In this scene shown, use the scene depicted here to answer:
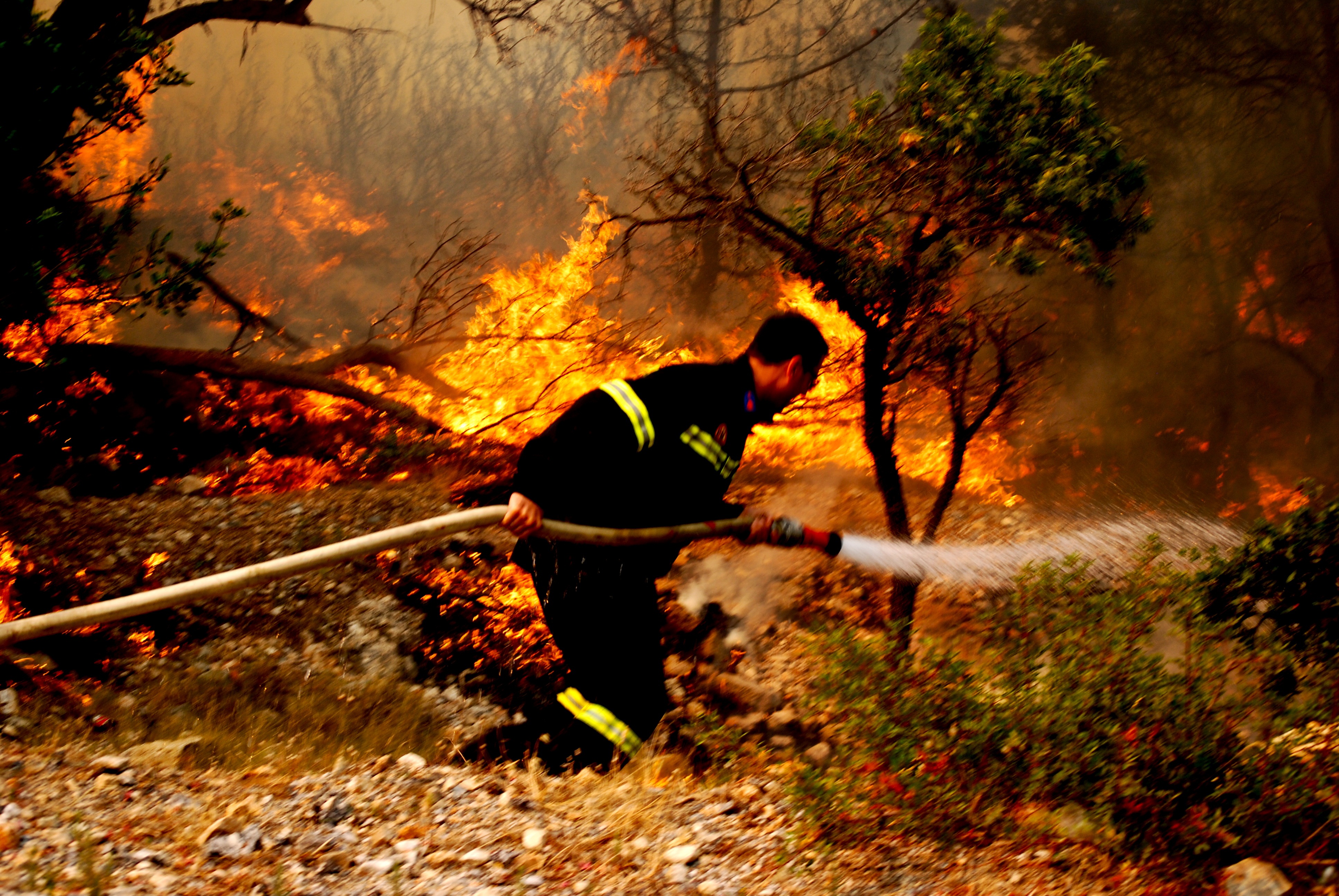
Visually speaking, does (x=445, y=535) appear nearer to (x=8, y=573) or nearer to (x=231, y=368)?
(x=8, y=573)

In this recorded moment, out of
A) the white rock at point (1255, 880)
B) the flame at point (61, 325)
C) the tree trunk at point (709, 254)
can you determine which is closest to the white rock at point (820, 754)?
the white rock at point (1255, 880)

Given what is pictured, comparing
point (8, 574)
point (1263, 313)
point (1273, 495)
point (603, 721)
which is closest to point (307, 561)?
point (603, 721)

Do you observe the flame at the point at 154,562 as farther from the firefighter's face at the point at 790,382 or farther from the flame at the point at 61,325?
the firefighter's face at the point at 790,382

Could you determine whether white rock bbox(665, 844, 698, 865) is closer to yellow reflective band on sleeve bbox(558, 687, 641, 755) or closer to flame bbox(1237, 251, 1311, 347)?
yellow reflective band on sleeve bbox(558, 687, 641, 755)

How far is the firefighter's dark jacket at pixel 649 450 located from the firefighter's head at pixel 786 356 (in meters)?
0.04

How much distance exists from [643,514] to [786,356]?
737 millimetres

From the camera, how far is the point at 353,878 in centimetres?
192

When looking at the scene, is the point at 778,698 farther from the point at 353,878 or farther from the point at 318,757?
the point at 353,878

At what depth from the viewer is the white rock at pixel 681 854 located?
210 cm

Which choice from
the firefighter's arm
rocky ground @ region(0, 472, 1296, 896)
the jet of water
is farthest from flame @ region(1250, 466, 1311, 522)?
the firefighter's arm

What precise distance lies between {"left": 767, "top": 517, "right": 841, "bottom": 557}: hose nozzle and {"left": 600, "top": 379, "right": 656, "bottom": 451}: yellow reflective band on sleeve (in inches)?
21.4

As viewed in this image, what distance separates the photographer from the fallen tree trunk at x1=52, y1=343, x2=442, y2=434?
5715 mm

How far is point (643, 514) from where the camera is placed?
275 cm

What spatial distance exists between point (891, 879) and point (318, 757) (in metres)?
2.30
